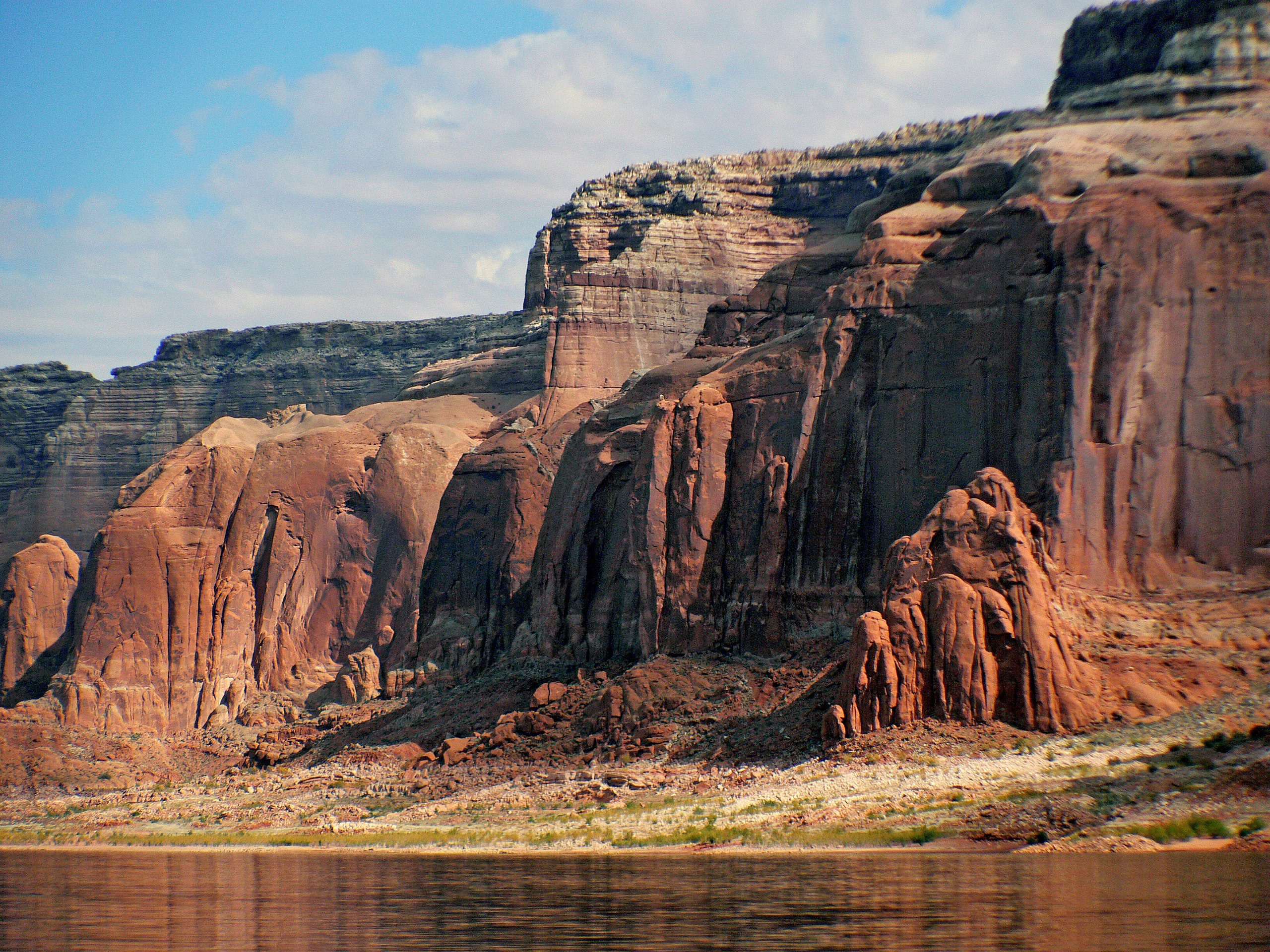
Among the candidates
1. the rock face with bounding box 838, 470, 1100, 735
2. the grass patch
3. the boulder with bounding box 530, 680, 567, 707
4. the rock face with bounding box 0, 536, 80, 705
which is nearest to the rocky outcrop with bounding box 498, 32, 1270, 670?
the rock face with bounding box 838, 470, 1100, 735

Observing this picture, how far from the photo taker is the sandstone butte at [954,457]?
154 feet

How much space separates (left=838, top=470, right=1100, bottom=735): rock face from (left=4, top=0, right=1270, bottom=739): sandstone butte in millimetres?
74

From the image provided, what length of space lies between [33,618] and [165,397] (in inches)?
1699

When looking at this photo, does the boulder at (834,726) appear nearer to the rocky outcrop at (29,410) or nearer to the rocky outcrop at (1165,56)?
the rocky outcrop at (1165,56)

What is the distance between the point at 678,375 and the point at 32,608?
Answer: 52.9 m

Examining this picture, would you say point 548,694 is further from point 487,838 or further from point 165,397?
point 165,397

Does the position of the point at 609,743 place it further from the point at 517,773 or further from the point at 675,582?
the point at 675,582

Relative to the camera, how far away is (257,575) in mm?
100812

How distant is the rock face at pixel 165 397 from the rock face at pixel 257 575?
30.3m

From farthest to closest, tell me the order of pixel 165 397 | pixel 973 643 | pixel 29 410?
pixel 29 410 → pixel 165 397 → pixel 973 643

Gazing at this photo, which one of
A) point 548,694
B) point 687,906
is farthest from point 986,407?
point 687,906

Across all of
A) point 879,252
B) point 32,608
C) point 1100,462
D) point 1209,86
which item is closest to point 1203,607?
point 1100,462

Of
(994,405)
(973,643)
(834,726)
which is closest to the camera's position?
(973,643)

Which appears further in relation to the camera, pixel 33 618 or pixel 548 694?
pixel 33 618
